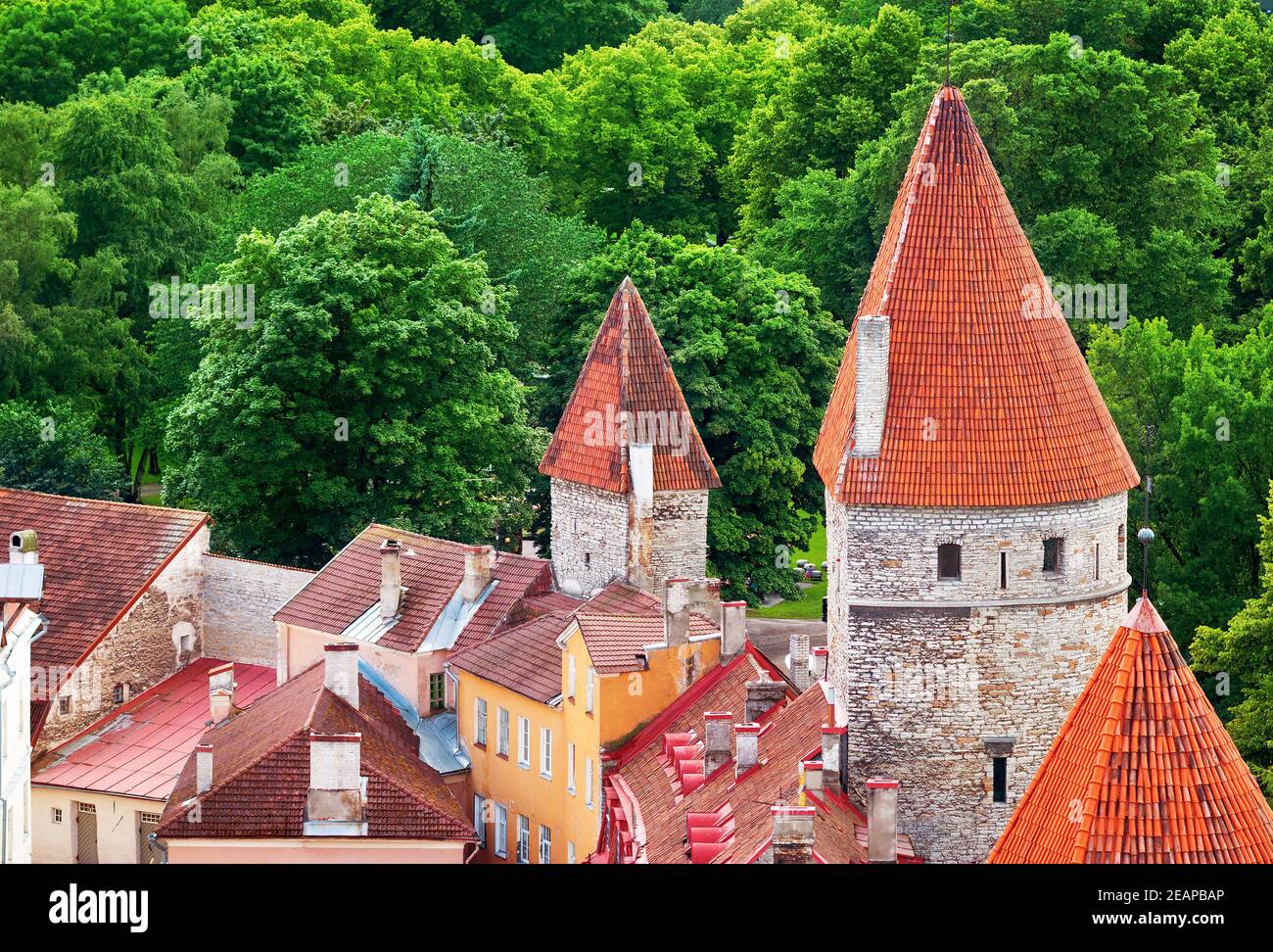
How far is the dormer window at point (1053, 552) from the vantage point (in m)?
50.1

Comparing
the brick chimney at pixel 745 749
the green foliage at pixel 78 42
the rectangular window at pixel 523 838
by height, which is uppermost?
the green foliage at pixel 78 42

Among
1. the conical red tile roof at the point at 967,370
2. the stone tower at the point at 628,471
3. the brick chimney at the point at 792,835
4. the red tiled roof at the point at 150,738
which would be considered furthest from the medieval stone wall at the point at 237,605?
the brick chimney at the point at 792,835

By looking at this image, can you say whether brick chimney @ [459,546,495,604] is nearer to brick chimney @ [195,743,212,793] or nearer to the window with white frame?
the window with white frame

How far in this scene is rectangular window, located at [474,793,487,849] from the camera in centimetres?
6191

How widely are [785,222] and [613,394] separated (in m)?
24.6

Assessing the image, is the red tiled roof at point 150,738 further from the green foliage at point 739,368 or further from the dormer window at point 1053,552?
the dormer window at point 1053,552

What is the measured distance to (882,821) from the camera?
4744 centimetres

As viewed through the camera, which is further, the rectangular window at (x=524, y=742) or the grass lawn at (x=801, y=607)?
the grass lawn at (x=801, y=607)

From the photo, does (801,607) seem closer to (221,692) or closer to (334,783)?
(221,692)

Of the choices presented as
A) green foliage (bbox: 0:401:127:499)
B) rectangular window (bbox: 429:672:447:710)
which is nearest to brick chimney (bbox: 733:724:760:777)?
rectangular window (bbox: 429:672:447:710)

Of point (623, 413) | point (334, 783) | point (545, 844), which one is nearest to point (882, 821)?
point (334, 783)

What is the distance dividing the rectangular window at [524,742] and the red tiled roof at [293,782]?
166 centimetres

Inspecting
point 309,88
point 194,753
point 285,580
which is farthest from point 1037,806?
point 309,88

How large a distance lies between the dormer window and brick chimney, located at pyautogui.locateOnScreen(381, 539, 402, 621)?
19306mm
